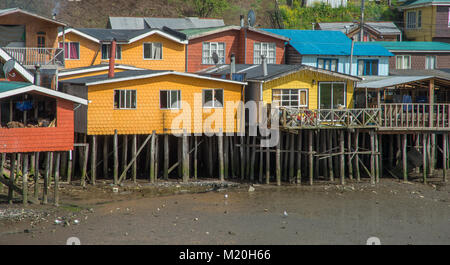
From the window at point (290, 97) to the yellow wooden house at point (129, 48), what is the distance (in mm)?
9461

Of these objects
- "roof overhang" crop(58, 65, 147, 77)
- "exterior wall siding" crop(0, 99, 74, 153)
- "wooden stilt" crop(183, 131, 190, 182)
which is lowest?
"wooden stilt" crop(183, 131, 190, 182)

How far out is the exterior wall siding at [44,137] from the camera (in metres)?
26.3

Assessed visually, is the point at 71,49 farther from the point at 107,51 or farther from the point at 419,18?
the point at 419,18

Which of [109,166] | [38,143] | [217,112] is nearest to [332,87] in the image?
[217,112]

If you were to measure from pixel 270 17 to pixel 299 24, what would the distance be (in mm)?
Answer: 3585

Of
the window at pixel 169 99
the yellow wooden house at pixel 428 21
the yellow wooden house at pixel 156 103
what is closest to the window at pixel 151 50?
the yellow wooden house at pixel 156 103

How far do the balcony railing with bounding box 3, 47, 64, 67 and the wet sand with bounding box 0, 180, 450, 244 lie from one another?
10.1 metres

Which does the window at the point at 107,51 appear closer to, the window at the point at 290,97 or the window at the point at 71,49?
the window at the point at 71,49

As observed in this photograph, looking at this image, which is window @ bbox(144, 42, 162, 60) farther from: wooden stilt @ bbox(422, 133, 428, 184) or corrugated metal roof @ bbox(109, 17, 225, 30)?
wooden stilt @ bbox(422, 133, 428, 184)

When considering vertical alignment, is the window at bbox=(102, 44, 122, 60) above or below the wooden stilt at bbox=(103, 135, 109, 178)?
above

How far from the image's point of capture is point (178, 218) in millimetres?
26812

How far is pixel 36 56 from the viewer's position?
36.3 meters

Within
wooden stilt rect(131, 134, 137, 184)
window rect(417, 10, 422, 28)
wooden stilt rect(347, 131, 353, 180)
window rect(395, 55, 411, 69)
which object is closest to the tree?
window rect(417, 10, 422, 28)

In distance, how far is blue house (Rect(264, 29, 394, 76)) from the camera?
45.4 meters
